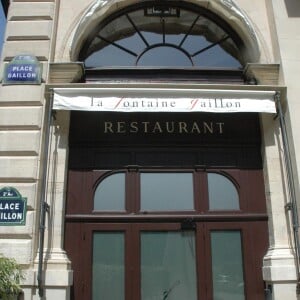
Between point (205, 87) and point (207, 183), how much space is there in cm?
175

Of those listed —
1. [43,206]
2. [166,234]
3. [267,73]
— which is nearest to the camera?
[43,206]

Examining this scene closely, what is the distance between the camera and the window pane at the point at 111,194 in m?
8.29

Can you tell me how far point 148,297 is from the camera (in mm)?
7770

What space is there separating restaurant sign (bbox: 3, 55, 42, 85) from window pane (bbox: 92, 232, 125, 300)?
3.09 metres

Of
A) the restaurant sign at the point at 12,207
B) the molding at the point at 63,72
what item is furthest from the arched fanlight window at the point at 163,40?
the restaurant sign at the point at 12,207

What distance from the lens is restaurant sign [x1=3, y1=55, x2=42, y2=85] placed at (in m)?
8.47

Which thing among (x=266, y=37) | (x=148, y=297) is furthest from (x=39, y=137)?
(x=266, y=37)

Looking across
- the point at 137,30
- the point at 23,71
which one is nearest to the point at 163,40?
the point at 137,30

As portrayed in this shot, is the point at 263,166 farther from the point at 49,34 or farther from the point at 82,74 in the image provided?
the point at 49,34

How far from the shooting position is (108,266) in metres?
7.91

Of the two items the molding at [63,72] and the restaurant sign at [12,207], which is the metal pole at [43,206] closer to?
the restaurant sign at [12,207]

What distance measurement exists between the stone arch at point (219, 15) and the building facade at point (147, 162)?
28mm

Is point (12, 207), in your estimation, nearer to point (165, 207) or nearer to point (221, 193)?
point (165, 207)

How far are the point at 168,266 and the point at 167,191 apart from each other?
4.36ft
